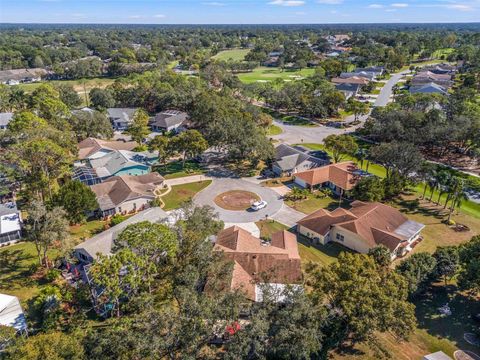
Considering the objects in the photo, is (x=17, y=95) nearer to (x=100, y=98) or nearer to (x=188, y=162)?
(x=100, y=98)

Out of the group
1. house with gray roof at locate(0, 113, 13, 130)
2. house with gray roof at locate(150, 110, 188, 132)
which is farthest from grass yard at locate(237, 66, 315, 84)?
house with gray roof at locate(0, 113, 13, 130)

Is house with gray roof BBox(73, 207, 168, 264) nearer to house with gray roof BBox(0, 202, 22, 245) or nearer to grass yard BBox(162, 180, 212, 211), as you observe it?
house with gray roof BBox(0, 202, 22, 245)

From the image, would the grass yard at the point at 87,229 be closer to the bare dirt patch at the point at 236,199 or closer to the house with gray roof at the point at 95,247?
the house with gray roof at the point at 95,247

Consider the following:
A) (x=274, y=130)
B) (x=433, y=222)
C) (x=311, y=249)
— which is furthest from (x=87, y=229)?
(x=274, y=130)

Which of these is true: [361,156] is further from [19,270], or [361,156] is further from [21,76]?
[21,76]

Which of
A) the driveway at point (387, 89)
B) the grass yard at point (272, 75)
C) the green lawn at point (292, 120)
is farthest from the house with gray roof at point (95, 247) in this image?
the grass yard at point (272, 75)

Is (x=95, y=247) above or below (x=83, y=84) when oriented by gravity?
above

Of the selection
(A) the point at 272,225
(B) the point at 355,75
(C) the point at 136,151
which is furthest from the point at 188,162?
(B) the point at 355,75
